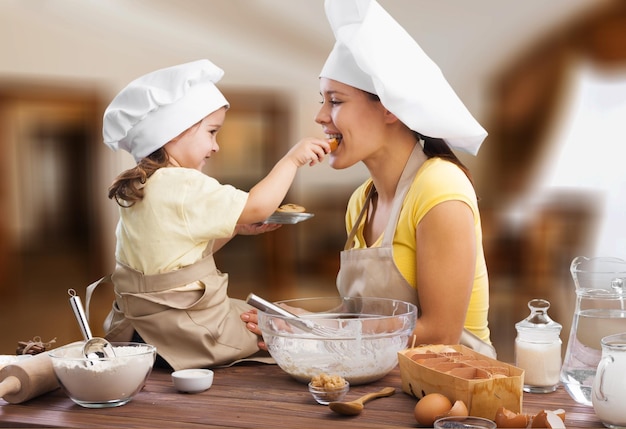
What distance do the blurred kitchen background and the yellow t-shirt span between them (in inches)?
122

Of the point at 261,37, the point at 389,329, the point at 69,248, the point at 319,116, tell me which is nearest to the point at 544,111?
the point at 261,37

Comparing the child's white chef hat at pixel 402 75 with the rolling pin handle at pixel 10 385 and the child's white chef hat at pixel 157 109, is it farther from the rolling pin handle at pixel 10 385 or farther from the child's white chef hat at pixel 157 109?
the rolling pin handle at pixel 10 385

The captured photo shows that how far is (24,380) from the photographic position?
1335 mm

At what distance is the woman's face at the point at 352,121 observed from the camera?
74.5 inches

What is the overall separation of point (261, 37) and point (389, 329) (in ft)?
18.5

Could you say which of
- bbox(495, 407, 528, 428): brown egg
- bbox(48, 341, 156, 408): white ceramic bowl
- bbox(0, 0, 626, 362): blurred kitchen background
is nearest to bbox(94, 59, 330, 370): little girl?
bbox(48, 341, 156, 408): white ceramic bowl

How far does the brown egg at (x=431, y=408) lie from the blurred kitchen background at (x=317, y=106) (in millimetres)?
3804

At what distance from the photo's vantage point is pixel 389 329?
1429 millimetres

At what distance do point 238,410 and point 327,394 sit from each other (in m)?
0.15

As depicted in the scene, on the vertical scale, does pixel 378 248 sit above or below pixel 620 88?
below

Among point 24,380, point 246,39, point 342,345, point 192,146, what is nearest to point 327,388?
point 342,345

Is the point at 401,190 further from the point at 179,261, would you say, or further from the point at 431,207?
the point at 179,261

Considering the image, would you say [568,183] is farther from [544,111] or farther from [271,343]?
[271,343]

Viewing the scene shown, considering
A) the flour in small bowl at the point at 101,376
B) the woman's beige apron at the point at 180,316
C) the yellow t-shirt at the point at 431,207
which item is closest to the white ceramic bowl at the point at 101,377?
the flour in small bowl at the point at 101,376
